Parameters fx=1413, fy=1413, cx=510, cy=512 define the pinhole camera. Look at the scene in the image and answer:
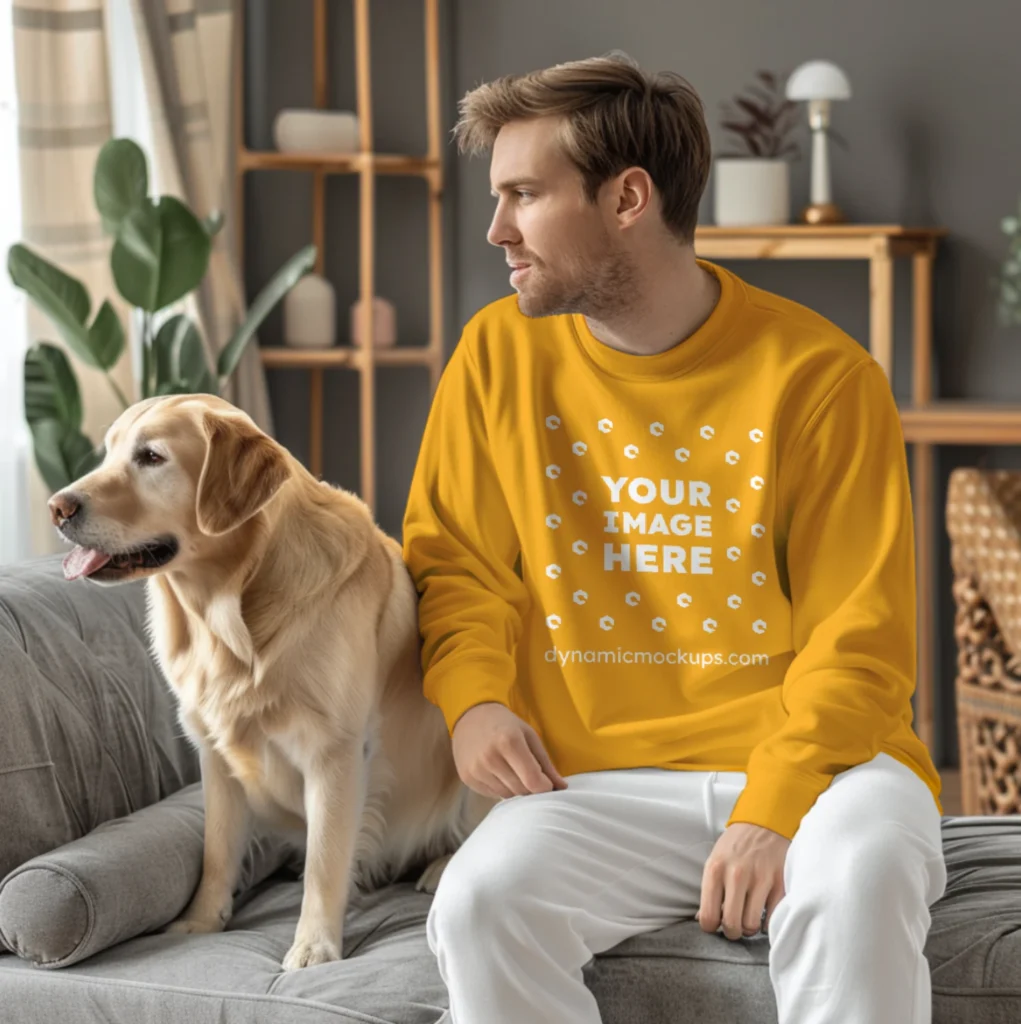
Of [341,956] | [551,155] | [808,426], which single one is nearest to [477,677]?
[341,956]

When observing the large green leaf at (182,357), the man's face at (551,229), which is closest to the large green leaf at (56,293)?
the large green leaf at (182,357)

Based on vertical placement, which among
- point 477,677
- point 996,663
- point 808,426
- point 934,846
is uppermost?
point 808,426

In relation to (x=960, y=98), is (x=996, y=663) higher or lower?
lower

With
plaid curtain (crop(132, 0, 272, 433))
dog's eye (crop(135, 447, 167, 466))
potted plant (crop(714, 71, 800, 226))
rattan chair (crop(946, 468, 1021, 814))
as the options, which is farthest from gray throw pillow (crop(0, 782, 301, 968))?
potted plant (crop(714, 71, 800, 226))

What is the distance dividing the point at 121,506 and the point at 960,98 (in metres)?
3.11

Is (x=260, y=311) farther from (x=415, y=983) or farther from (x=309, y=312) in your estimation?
(x=415, y=983)

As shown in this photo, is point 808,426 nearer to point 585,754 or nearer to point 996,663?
point 585,754

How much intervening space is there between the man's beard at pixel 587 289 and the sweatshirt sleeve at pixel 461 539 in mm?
151

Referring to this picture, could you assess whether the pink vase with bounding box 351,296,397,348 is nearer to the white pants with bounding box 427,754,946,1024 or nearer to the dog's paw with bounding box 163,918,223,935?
the dog's paw with bounding box 163,918,223,935

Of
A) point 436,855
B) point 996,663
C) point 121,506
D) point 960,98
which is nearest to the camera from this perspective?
point 121,506

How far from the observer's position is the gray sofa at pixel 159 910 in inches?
58.2

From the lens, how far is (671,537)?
166 cm

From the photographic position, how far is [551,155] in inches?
63.4

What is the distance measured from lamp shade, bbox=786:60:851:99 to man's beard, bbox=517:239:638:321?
7.45 ft
